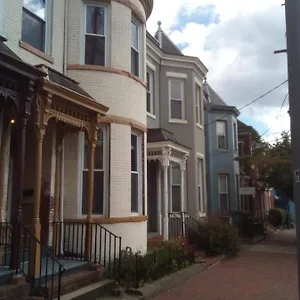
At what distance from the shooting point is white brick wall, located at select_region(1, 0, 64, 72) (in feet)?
28.4

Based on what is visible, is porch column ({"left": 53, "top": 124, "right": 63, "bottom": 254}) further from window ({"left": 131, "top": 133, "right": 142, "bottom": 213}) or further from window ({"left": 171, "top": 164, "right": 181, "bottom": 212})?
window ({"left": 171, "top": 164, "right": 181, "bottom": 212})

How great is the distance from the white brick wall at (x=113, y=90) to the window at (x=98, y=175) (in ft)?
2.56

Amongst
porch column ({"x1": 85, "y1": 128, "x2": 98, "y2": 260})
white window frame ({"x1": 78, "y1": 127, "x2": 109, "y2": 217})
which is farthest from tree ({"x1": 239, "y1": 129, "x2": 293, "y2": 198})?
porch column ({"x1": 85, "y1": 128, "x2": 98, "y2": 260})

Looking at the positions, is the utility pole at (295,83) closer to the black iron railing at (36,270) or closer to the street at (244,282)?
the black iron railing at (36,270)

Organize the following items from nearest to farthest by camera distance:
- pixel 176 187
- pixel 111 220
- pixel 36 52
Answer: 1. pixel 36 52
2. pixel 111 220
3. pixel 176 187

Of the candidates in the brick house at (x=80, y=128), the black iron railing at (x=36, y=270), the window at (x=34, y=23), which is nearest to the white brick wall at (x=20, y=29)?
the brick house at (x=80, y=128)

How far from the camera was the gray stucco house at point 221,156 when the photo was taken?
25812 millimetres

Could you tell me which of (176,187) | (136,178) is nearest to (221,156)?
(176,187)

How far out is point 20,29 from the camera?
29.5 feet

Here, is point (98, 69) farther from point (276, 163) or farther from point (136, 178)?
point (276, 163)

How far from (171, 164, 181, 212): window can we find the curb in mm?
4730

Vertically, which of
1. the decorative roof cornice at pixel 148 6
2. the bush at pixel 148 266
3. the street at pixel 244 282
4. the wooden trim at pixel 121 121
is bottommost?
the street at pixel 244 282

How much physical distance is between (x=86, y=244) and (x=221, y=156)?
1792 centimetres

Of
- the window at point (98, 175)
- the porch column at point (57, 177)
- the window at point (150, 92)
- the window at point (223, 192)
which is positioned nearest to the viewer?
the porch column at point (57, 177)
